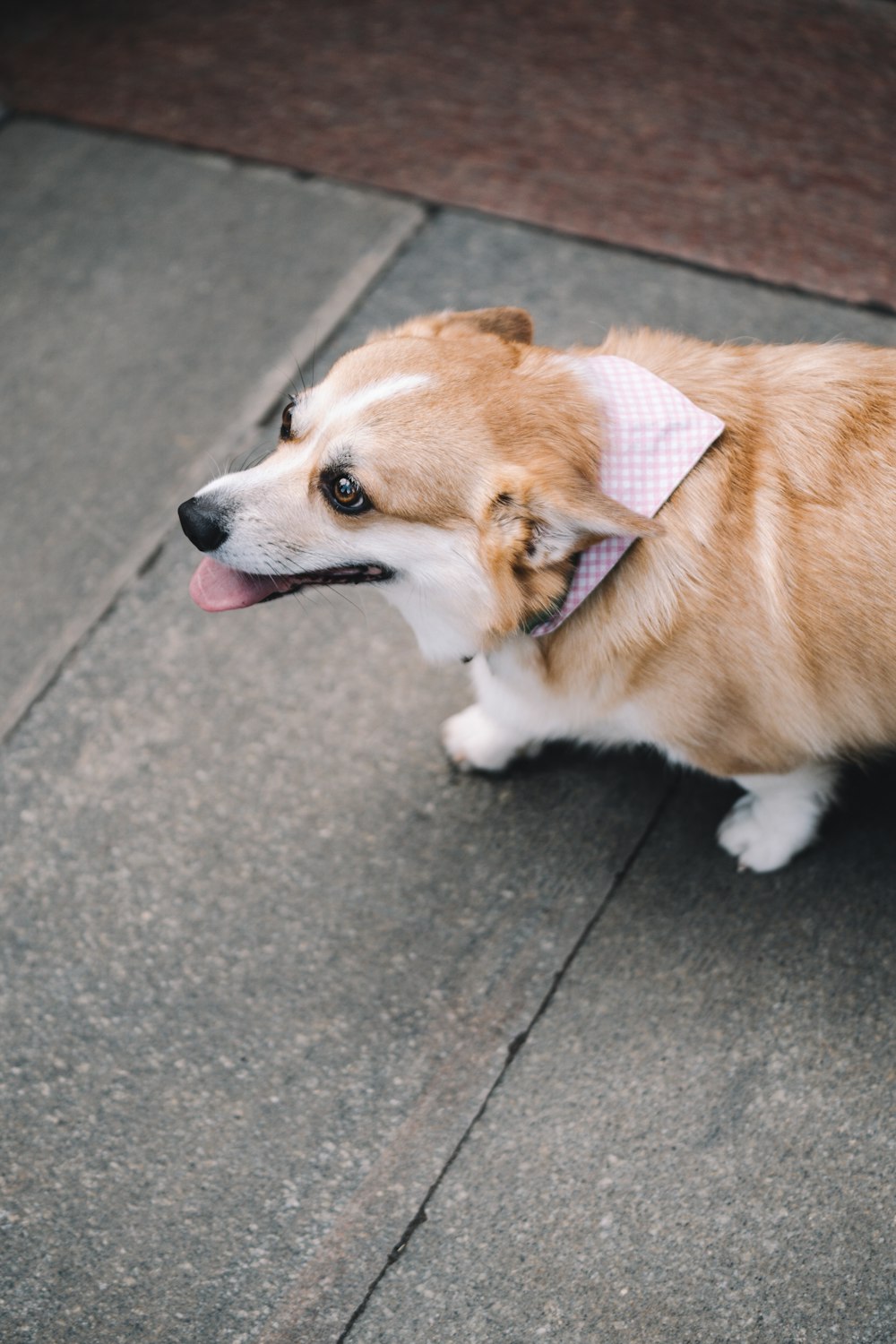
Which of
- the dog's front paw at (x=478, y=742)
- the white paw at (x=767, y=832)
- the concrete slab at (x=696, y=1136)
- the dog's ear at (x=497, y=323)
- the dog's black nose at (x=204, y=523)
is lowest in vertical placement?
the concrete slab at (x=696, y=1136)

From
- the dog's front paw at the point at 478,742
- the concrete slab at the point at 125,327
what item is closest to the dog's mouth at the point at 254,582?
the dog's front paw at the point at 478,742

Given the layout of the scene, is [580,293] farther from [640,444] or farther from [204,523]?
[204,523]

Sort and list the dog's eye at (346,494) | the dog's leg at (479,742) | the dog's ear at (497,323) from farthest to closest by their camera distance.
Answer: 1. the dog's leg at (479,742)
2. the dog's ear at (497,323)
3. the dog's eye at (346,494)

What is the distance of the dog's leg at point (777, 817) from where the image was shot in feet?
8.00

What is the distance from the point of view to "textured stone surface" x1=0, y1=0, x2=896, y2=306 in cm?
361

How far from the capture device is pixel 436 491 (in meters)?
1.98

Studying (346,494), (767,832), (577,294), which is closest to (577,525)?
(346,494)

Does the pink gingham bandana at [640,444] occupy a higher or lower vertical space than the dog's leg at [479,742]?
higher

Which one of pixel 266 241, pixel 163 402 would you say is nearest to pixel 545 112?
pixel 266 241

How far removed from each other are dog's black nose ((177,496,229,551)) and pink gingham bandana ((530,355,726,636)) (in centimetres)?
72

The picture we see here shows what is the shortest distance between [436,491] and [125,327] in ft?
7.29

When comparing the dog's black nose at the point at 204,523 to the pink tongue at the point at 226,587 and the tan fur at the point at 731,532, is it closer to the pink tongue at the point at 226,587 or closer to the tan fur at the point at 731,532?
the pink tongue at the point at 226,587

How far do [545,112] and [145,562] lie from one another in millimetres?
2319

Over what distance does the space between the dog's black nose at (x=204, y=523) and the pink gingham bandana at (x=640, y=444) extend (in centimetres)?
72
